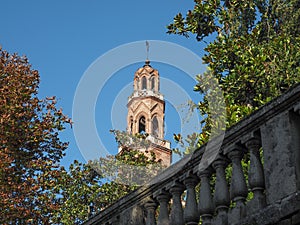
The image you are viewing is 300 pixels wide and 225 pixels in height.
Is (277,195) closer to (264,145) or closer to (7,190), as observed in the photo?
(264,145)

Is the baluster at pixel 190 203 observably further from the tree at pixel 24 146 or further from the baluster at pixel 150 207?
the tree at pixel 24 146

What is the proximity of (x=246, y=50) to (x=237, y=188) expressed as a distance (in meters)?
8.95

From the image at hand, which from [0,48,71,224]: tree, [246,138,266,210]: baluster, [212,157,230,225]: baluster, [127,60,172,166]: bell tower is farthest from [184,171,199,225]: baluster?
[127,60,172,166]: bell tower

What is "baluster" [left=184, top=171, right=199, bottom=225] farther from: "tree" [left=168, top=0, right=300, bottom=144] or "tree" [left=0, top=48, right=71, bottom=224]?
"tree" [left=0, top=48, right=71, bottom=224]

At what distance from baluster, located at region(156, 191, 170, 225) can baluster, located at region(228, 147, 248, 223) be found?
42.9 inches

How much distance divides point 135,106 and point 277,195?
6282 centimetres

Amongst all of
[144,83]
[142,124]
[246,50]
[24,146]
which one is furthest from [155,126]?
[246,50]

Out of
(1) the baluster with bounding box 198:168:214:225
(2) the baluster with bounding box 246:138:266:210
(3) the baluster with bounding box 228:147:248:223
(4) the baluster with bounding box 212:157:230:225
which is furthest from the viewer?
(1) the baluster with bounding box 198:168:214:225

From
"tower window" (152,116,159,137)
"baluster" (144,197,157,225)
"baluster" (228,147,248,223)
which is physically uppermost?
"tower window" (152,116,159,137)

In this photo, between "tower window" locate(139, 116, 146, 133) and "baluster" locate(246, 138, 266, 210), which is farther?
"tower window" locate(139, 116, 146, 133)

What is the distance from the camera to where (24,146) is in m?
18.9

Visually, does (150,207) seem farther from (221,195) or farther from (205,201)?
(221,195)

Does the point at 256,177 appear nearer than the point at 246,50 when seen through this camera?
Yes

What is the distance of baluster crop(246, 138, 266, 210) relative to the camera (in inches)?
178
